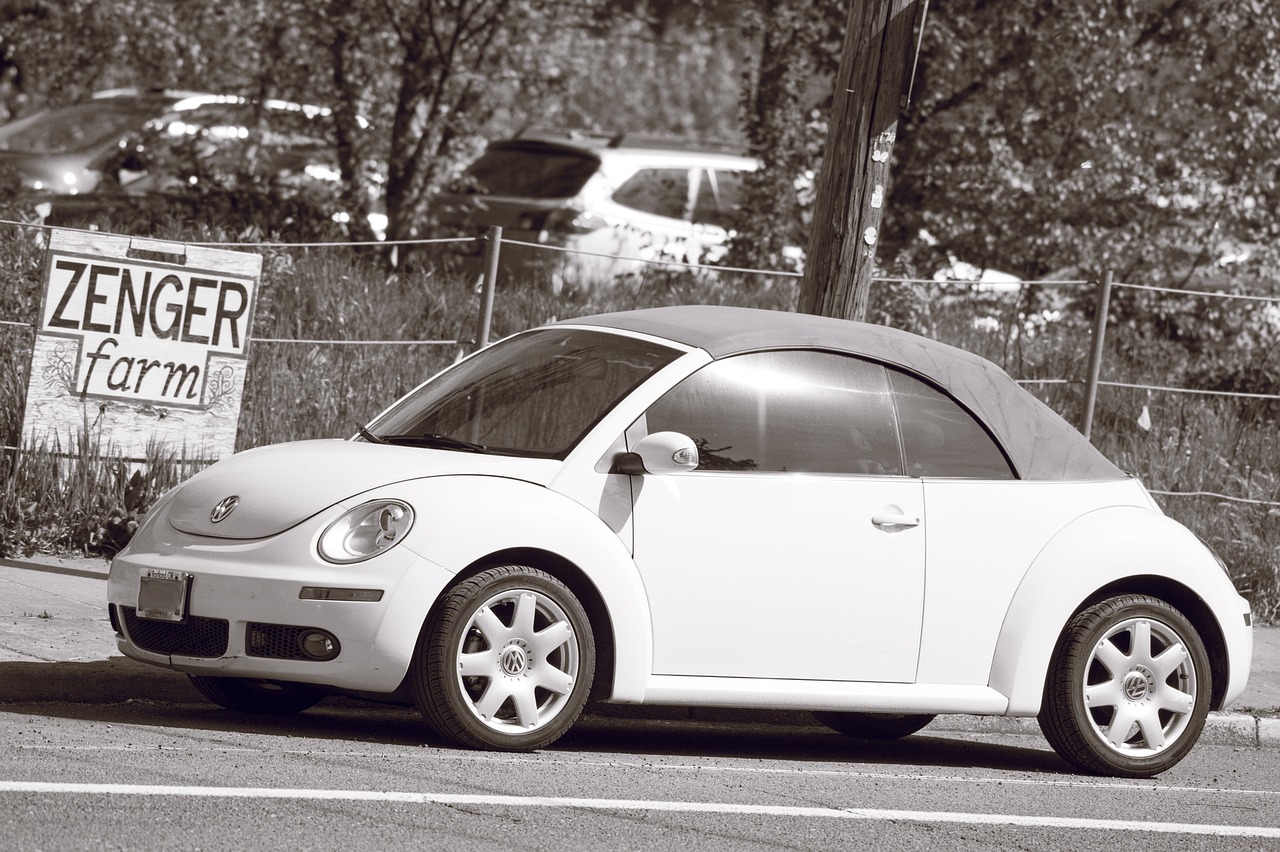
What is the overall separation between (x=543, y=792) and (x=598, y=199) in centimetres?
1034

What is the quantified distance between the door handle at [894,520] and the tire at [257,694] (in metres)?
1.99

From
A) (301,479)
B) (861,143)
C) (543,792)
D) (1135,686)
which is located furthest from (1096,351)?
(543,792)

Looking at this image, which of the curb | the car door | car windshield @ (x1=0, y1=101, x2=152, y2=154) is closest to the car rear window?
car windshield @ (x1=0, y1=101, x2=152, y2=154)

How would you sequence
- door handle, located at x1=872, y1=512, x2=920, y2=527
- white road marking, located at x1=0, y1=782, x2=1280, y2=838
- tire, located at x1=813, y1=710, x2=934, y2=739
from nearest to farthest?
white road marking, located at x1=0, y1=782, x2=1280, y2=838
door handle, located at x1=872, y1=512, x2=920, y2=527
tire, located at x1=813, y1=710, x2=934, y2=739

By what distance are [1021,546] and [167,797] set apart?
3.17 meters

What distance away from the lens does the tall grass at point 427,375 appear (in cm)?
964

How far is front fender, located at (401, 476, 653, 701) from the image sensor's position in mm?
6043

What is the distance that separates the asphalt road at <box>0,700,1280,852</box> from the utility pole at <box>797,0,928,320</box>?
8.52ft

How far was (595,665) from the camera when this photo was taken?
20.8 feet

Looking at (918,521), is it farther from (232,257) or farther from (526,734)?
(232,257)

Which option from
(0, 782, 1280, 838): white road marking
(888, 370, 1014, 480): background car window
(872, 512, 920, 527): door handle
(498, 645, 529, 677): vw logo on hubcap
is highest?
(888, 370, 1014, 480): background car window

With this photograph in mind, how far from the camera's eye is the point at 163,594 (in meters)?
6.21

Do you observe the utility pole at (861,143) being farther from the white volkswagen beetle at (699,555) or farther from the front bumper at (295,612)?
the front bumper at (295,612)

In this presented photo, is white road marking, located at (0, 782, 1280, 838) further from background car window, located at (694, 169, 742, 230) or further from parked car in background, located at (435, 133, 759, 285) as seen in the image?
background car window, located at (694, 169, 742, 230)
